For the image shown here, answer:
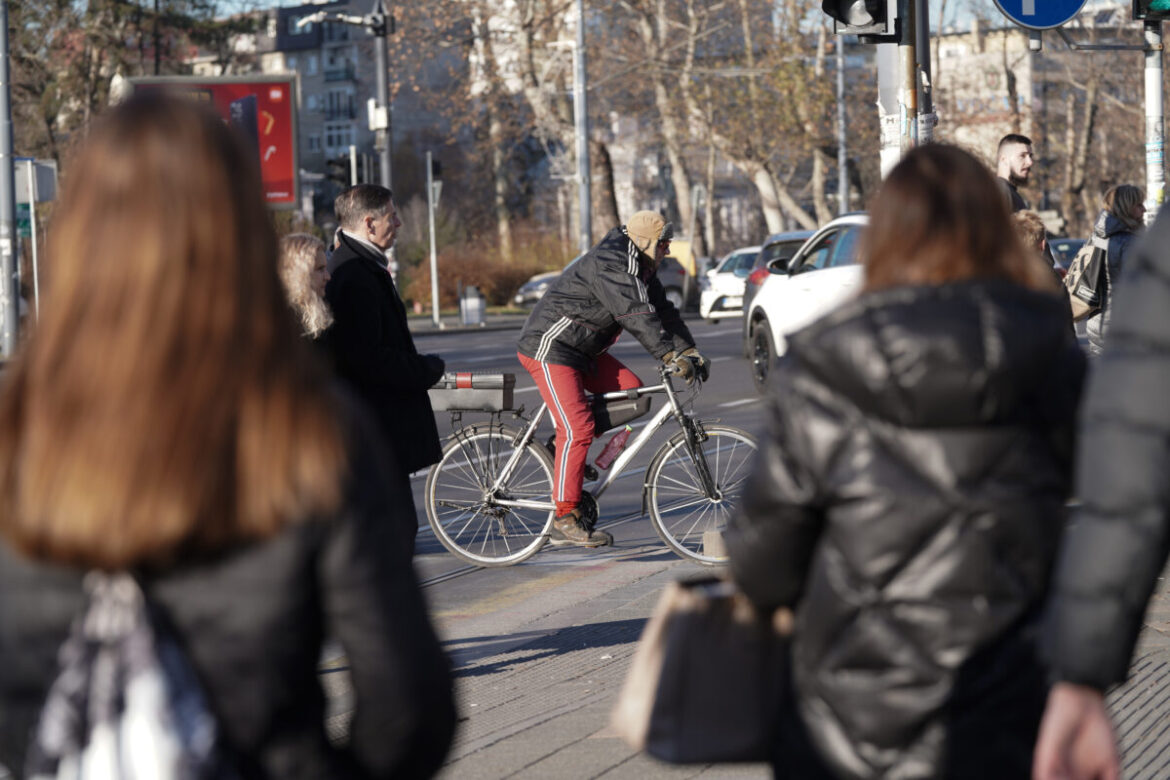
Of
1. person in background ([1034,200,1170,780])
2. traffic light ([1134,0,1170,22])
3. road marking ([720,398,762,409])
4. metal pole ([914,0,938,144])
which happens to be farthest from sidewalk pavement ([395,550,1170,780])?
road marking ([720,398,762,409])

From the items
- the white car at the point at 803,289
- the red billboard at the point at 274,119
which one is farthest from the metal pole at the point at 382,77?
the white car at the point at 803,289

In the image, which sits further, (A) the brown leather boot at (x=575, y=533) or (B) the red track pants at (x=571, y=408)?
(A) the brown leather boot at (x=575, y=533)

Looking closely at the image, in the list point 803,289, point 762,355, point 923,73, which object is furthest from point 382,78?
point 923,73

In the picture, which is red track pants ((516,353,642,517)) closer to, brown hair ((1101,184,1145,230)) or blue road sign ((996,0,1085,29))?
brown hair ((1101,184,1145,230))

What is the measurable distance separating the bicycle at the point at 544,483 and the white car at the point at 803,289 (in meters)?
6.82

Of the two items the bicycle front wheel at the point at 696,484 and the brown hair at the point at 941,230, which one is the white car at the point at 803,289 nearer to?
the bicycle front wheel at the point at 696,484

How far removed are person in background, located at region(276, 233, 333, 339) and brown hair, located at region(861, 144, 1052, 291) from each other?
10.3ft

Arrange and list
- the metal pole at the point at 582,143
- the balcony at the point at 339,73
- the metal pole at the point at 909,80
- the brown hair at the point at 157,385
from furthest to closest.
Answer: the balcony at the point at 339,73 < the metal pole at the point at 582,143 < the metal pole at the point at 909,80 < the brown hair at the point at 157,385

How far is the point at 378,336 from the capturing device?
221 inches

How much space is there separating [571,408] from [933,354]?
217 inches

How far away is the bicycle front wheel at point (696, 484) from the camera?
7.94 metres

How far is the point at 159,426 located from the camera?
1720mm

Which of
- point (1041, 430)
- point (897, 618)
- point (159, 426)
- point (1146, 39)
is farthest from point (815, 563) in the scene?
point (1146, 39)

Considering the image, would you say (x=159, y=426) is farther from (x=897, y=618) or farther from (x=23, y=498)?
(x=897, y=618)
